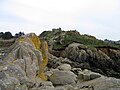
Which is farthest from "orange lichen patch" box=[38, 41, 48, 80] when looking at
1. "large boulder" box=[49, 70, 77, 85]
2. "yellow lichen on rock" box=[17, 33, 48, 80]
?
"large boulder" box=[49, 70, 77, 85]

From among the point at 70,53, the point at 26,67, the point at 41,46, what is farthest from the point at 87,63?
the point at 26,67

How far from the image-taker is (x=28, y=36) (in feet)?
80.1

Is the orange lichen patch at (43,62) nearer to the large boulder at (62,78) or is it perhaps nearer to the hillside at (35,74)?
the hillside at (35,74)

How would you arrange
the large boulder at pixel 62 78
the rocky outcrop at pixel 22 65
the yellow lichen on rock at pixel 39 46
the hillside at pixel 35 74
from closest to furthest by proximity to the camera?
the rocky outcrop at pixel 22 65, the hillside at pixel 35 74, the large boulder at pixel 62 78, the yellow lichen on rock at pixel 39 46

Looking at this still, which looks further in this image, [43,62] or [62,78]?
[43,62]

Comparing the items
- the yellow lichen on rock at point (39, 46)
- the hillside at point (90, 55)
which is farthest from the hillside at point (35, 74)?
the hillside at point (90, 55)

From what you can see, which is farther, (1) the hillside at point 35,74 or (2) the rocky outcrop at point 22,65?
Answer: (1) the hillside at point 35,74

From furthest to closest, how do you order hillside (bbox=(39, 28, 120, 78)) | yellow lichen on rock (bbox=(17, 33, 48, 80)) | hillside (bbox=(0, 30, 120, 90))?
hillside (bbox=(39, 28, 120, 78)) < yellow lichen on rock (bbox=(17, 33, 48, 80)) < hillside (bbox=(0, 30, 120, 90))

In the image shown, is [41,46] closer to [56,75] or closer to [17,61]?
[56,75]

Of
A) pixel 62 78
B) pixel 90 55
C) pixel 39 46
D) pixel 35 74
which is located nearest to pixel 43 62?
pixel 39 46

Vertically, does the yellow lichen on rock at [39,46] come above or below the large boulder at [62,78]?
above

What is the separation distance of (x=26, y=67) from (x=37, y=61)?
2.27m

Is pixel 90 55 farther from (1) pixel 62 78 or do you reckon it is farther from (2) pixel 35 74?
(2) pixel 35 74

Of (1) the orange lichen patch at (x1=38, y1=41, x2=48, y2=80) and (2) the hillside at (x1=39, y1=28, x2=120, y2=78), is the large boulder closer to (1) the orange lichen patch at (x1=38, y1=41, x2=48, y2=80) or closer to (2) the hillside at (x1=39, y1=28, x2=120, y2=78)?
(1) the orange lichen patch at (x1=38, y1=41, x2=48, y2=80)
